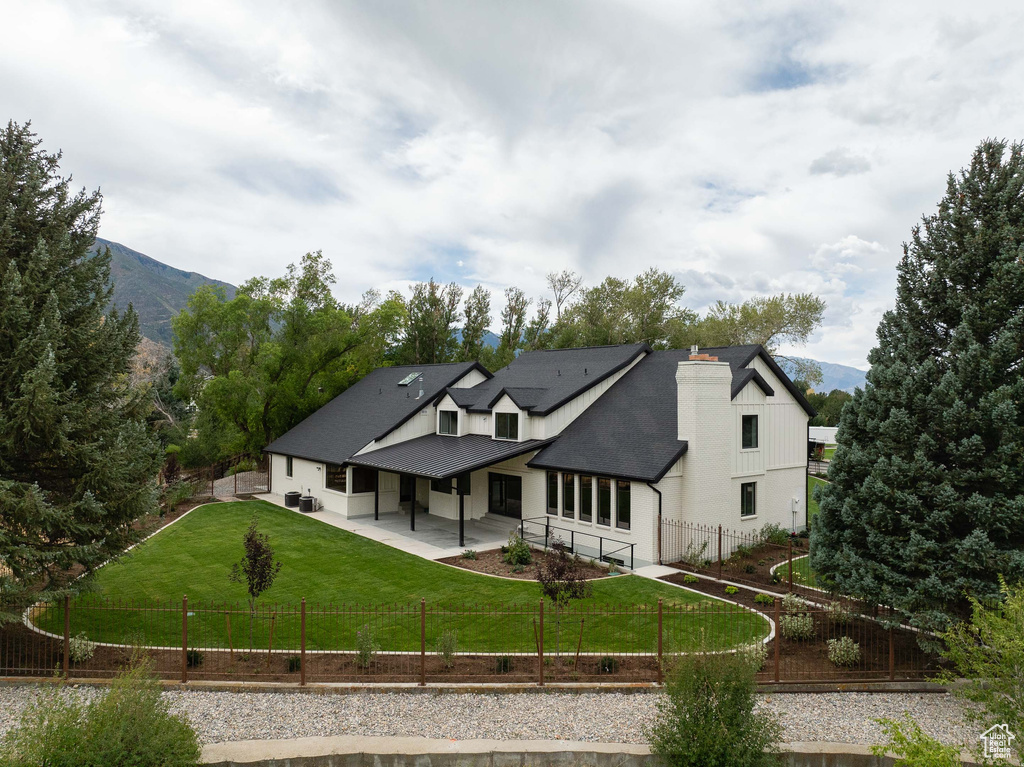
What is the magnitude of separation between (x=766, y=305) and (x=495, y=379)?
39.4 m

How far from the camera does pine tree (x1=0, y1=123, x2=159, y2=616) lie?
10898 millimetres

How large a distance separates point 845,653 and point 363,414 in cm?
2516

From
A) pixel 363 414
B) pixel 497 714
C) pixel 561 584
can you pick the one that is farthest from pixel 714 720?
pixel 363 414

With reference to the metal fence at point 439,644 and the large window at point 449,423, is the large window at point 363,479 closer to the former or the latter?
the large window at point 449,423

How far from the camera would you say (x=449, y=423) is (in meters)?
28.6

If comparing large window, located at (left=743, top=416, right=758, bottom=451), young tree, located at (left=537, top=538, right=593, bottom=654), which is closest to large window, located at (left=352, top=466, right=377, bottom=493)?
large window, located at (left=743, top=416, right=758, bottom=451)

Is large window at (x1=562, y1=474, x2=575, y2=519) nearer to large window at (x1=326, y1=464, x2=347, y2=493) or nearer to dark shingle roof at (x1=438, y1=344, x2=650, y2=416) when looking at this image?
dark shingle roof at (x1=438, y1=344, x2=650, y2=416)

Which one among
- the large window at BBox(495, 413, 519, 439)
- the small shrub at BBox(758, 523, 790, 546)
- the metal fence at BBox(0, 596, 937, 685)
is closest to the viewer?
the metal fence at BBox(0, 596, 937, 685)

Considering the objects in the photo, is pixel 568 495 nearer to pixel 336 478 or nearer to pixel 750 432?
pixel 750 432

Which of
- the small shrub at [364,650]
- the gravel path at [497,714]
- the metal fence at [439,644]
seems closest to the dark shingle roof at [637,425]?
the metal fence at [439,644]

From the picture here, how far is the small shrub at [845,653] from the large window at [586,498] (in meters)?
10.6

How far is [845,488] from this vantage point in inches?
475

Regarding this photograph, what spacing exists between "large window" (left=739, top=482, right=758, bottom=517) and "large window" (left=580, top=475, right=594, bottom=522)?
5.33 meters

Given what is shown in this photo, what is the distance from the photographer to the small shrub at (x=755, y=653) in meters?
8.07
